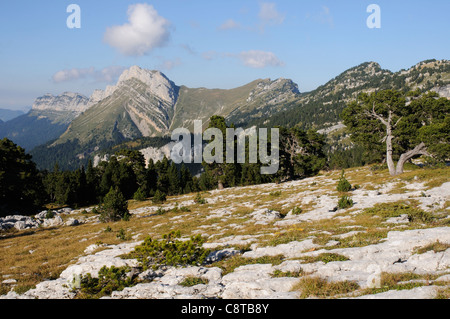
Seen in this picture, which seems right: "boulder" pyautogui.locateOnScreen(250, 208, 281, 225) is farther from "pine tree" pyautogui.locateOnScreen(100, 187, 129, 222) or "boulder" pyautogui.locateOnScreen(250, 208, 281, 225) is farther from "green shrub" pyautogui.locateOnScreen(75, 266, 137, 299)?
"pine tree" pyautogui.locateOnScreen(100, 187, 129, 222)

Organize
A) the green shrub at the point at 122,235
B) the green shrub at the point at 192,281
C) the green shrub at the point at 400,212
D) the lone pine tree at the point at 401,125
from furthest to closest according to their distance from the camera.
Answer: the lone pine tree at the point at 401,125, the green shrub at the point at 122,235, the green shrub at the point at 400,212, the green shrub at the point at 192,281

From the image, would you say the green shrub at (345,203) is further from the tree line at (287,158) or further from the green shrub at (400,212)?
the tree line at (287,158)

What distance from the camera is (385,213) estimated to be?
733 inches

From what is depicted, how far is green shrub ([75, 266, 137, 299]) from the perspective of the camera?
34.3 ft

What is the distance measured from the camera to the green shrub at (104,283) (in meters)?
10.5

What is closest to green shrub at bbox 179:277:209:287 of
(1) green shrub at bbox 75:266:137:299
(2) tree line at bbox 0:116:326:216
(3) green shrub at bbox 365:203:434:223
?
(1) green shrub at bbox 75:266:137:299

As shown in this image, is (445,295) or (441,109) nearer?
(445,295)

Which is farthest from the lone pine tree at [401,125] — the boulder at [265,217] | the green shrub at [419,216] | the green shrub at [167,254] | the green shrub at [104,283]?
the green shrub at [104,283]
